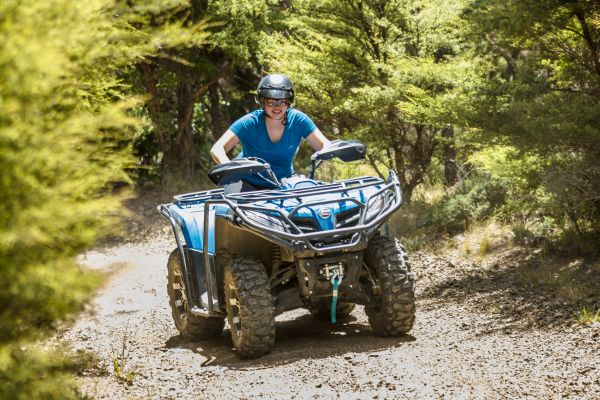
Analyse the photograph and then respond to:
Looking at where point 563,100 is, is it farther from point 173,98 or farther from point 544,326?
point 173,98

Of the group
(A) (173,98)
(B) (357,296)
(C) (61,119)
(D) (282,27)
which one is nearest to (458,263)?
(B) (357,296)

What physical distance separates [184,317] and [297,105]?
7.82m

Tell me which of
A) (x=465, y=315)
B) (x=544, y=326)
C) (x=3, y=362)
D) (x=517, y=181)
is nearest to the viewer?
(x=3, y=362)

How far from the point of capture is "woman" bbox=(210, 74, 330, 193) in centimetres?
790

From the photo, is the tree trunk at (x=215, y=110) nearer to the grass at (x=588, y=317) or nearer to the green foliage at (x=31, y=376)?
the grass at (x=588, y=317)

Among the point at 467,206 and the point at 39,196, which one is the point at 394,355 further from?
the point at 467,206

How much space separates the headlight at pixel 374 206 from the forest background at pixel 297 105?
174 centimetres

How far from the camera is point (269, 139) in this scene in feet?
26.4

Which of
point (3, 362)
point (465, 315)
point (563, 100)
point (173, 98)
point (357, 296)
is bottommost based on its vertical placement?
point (465, 315)

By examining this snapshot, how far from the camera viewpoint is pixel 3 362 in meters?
3.34

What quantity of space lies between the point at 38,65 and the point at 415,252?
9.41 metres

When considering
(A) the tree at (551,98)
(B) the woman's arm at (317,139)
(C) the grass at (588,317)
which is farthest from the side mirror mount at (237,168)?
(A) the tree at (551,98)

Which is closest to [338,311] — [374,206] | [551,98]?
[374,206]

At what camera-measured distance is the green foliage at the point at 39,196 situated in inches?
133
